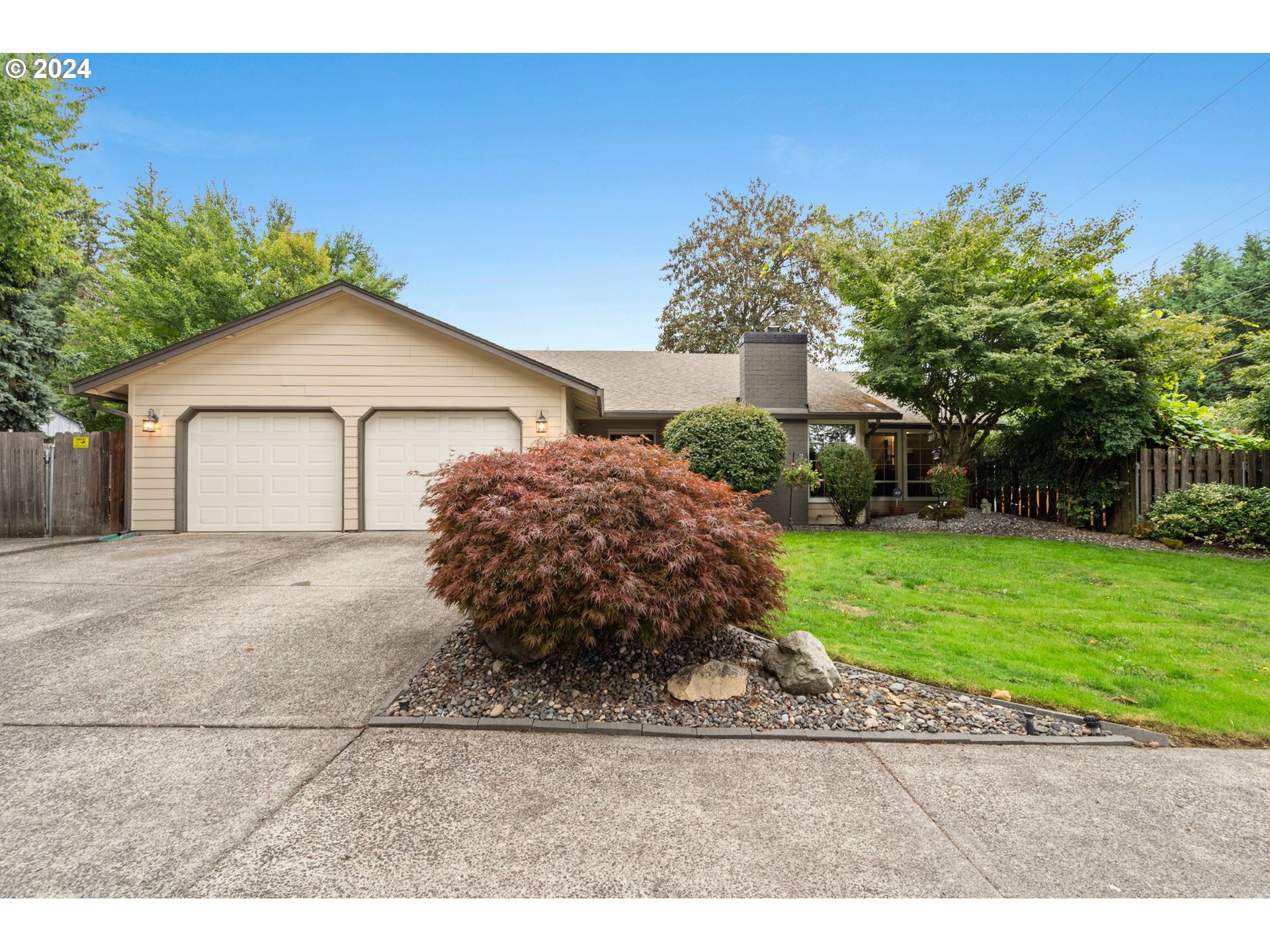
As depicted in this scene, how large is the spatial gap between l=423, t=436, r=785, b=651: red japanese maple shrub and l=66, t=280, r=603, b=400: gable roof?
20.0ft

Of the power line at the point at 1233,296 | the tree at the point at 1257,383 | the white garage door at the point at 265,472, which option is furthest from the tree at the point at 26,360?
the power line at the point at 1233,296

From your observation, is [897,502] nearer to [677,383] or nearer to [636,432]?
[677,383]

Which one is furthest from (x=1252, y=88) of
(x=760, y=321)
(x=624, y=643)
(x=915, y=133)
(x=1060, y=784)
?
(x=760, y=321)

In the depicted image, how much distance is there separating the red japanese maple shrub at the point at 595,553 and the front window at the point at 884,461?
11.4 m

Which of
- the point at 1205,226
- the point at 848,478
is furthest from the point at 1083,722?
the point at 1205,226

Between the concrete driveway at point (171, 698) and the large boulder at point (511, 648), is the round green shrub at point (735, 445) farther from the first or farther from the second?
the large boulder at point (511, 648)

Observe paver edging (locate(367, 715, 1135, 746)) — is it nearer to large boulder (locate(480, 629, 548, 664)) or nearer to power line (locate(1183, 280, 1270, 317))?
large boulder (locate(480, 629, 548, 664))

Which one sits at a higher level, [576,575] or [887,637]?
[576,575]

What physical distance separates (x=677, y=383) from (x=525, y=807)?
12.7 metres

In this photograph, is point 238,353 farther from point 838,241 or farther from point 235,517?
point 838,241

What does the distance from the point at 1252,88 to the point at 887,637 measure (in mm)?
11668

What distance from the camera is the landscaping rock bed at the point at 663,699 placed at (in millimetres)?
3197

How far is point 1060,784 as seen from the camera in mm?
2627

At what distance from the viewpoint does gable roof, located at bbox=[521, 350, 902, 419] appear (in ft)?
41.4
